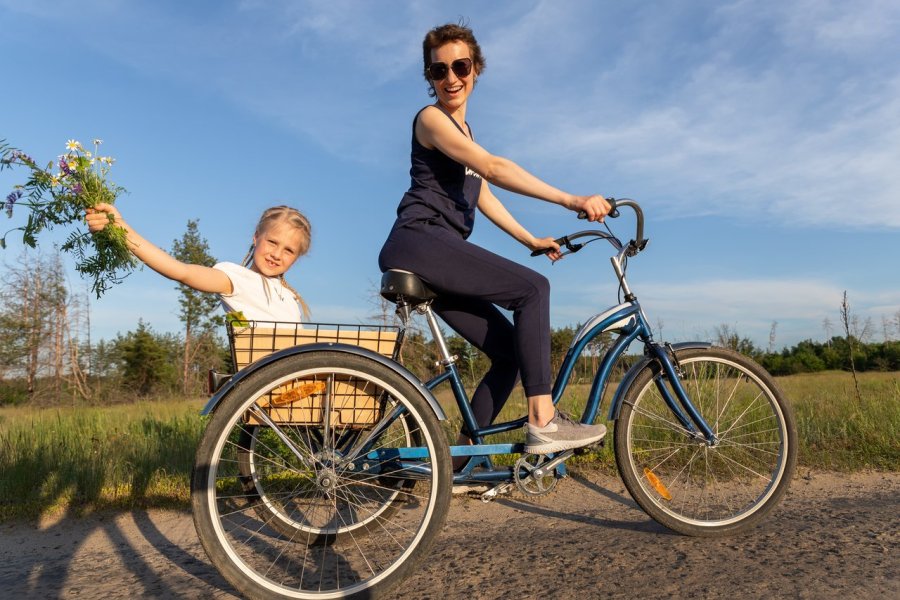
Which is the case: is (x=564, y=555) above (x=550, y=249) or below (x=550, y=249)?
below

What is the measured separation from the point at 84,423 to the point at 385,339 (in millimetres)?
4978

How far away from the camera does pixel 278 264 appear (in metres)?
3.66

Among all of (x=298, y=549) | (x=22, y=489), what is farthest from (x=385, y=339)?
(x=22, y=489)

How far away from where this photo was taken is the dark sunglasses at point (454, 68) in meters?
3.37

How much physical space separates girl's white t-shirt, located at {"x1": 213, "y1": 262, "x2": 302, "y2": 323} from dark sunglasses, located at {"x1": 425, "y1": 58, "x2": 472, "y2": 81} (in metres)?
1.38

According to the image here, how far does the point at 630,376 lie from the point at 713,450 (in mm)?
812

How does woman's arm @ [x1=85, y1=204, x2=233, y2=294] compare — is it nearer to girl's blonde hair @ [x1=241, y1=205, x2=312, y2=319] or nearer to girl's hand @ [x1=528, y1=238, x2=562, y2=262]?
girl's blonde hair @ [x1=241, y1=205, x2=312, y2=319]

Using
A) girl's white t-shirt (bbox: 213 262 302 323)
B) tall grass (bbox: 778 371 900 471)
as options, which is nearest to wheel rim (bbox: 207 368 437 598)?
girl's white t-shirt (bbox: 213 262 302 323)

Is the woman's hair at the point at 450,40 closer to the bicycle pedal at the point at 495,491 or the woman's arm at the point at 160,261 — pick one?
the woman's arm at the point at 160,261

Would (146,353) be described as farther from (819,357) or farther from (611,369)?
(611,369)

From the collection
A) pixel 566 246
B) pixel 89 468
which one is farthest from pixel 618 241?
pixel 89 468

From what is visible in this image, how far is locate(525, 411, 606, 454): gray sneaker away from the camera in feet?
10.4

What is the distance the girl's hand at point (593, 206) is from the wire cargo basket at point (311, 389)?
102 centimetres

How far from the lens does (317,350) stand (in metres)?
2.80
